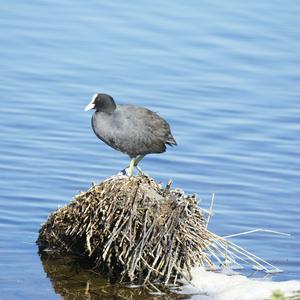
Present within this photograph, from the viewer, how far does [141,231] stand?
9.52 meters

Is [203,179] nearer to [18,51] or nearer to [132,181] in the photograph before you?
[132,181]

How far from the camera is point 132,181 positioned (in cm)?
972

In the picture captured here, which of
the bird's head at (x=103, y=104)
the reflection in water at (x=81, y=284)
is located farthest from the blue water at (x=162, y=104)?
the bird's head at (x=103, y=104)

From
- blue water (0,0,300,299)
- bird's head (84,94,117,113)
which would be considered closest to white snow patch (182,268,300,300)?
blue water (0,0,300,299)

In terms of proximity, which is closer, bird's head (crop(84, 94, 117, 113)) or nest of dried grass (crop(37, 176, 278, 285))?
nest of dried grass (crop(37, 176, 278, 285))

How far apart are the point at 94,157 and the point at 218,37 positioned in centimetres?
542

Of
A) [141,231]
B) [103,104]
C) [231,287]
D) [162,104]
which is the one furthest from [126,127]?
[162,104]

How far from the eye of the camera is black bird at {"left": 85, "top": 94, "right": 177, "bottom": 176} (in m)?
10.1

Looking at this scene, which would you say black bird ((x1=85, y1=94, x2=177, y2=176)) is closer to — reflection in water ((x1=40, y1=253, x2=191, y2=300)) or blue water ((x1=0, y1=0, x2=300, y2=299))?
reflection in water ((x1=40, y1=253, x2=191, y2=300))

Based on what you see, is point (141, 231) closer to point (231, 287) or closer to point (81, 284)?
point (81, 284)

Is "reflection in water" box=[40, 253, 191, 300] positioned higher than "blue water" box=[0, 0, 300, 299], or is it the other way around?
"blue water" box=[0, 0, 300, 299]

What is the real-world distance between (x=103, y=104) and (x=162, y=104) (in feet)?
16.2

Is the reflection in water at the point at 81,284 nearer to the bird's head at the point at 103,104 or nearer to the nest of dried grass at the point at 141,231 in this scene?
the nest of dried grass at the point at 141,231

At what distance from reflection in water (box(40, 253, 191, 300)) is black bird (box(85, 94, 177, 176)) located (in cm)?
92
